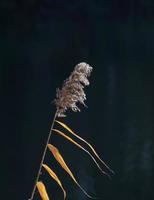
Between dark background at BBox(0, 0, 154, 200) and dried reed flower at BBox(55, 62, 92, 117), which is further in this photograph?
dark background at BBox(0, 0, 154, 200)

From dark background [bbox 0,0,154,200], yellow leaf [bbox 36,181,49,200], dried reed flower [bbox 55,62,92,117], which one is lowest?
yellow leaf [bbox 36,181,49,200]

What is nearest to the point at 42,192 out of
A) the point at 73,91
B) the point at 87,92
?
the point at 73,91

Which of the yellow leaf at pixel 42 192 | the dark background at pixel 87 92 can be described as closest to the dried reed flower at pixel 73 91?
the yellow leaf at pixel 42 192

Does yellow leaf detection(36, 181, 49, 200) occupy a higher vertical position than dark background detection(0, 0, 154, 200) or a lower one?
lower

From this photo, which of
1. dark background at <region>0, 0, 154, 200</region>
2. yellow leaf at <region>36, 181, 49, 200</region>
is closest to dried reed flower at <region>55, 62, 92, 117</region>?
yellow leaf at <region>36, 181, 49, 200</region>

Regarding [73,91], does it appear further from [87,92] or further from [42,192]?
[87,92]

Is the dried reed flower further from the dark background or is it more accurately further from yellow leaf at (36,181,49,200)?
the dark background

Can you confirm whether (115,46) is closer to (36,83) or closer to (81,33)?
(81,33)
